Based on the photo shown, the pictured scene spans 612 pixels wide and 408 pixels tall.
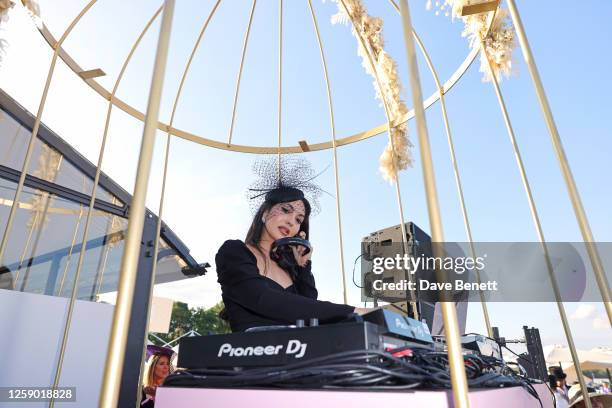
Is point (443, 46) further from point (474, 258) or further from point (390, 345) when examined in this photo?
point (390, 345)

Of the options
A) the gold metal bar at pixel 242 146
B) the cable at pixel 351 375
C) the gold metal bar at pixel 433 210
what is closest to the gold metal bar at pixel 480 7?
the gold metal bar at pixel 242 146

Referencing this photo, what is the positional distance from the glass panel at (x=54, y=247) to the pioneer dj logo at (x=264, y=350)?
2.78 m

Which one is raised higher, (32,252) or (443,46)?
(443,46)

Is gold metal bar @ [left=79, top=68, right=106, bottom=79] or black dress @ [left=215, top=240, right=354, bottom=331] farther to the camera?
gold metal bar @ [left=79, top=68, right=106, bottom=79]

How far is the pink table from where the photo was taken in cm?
54

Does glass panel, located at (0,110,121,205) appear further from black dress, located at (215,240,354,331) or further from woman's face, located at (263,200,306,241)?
black dress, located at (215,240,354,331)

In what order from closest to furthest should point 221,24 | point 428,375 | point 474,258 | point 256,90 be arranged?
point 428,375
point 474,258
point 221,24
point 256,90

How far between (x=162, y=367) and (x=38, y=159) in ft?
8.64

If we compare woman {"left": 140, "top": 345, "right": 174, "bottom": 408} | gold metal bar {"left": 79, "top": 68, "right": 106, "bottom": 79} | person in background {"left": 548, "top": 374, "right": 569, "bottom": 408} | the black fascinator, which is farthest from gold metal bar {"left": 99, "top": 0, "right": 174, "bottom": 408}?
woman {"left": 140, "top": 345, "right": 174, "bottom": 408}

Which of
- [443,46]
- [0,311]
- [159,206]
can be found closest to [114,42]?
[159,206]

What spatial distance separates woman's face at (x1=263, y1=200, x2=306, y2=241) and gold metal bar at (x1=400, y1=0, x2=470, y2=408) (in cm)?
135

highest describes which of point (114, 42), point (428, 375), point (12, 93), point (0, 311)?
point (12, 93)

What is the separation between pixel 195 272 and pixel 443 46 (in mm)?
4426

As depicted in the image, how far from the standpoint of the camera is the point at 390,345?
31.1 inches
